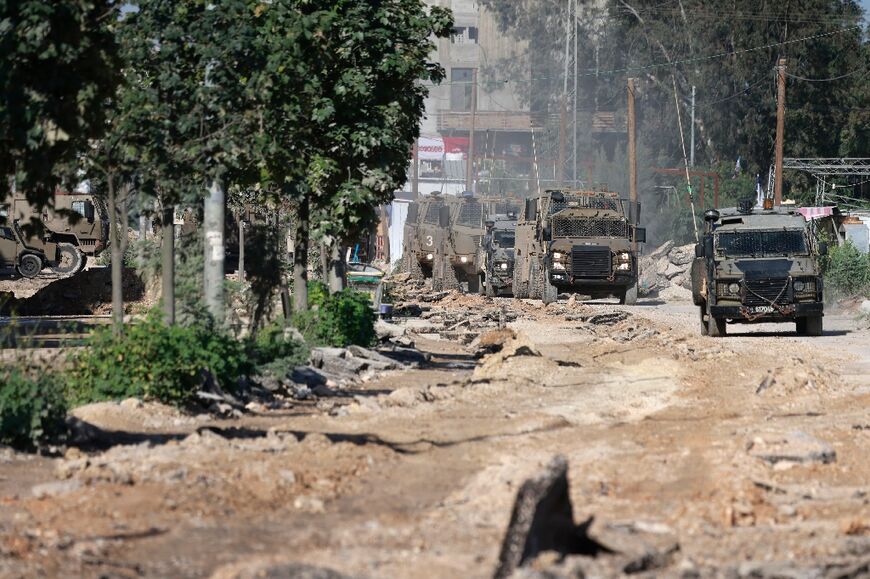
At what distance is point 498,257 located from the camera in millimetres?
45438

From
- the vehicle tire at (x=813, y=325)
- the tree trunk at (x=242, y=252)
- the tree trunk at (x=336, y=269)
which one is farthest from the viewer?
the vehicle tire at (x=813, y=325)

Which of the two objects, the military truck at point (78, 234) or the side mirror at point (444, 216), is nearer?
the side mirror at point (444, 216)

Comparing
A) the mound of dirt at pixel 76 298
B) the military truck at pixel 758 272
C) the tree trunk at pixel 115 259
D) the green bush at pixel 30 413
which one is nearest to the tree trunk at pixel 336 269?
the military truck at pixel 758 272

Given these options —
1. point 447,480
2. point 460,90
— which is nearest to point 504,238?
point 447,480

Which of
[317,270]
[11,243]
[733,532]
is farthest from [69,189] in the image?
[11,243]

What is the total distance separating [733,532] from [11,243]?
39805mm

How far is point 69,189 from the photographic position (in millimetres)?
14992

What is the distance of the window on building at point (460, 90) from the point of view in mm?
115750

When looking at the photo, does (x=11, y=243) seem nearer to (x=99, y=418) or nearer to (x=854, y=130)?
(x=99, y=418)

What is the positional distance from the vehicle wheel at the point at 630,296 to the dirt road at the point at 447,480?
22558 mm

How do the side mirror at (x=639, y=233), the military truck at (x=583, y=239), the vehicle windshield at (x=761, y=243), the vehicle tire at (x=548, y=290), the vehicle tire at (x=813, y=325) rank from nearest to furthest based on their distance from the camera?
the vehicle windshield at (x=761, y=243), the vehicle tire at (x=813, y=325), the side mirror at (x=639, y=233), the military truck at (x=583, y=239), the vehicle tire at (x=548, y=290)

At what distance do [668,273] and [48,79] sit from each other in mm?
48185

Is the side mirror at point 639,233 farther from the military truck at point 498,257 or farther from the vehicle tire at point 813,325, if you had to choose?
A: the vehicle tire at point 813,325

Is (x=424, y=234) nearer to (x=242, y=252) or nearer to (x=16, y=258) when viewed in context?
(x=16, y=258)
